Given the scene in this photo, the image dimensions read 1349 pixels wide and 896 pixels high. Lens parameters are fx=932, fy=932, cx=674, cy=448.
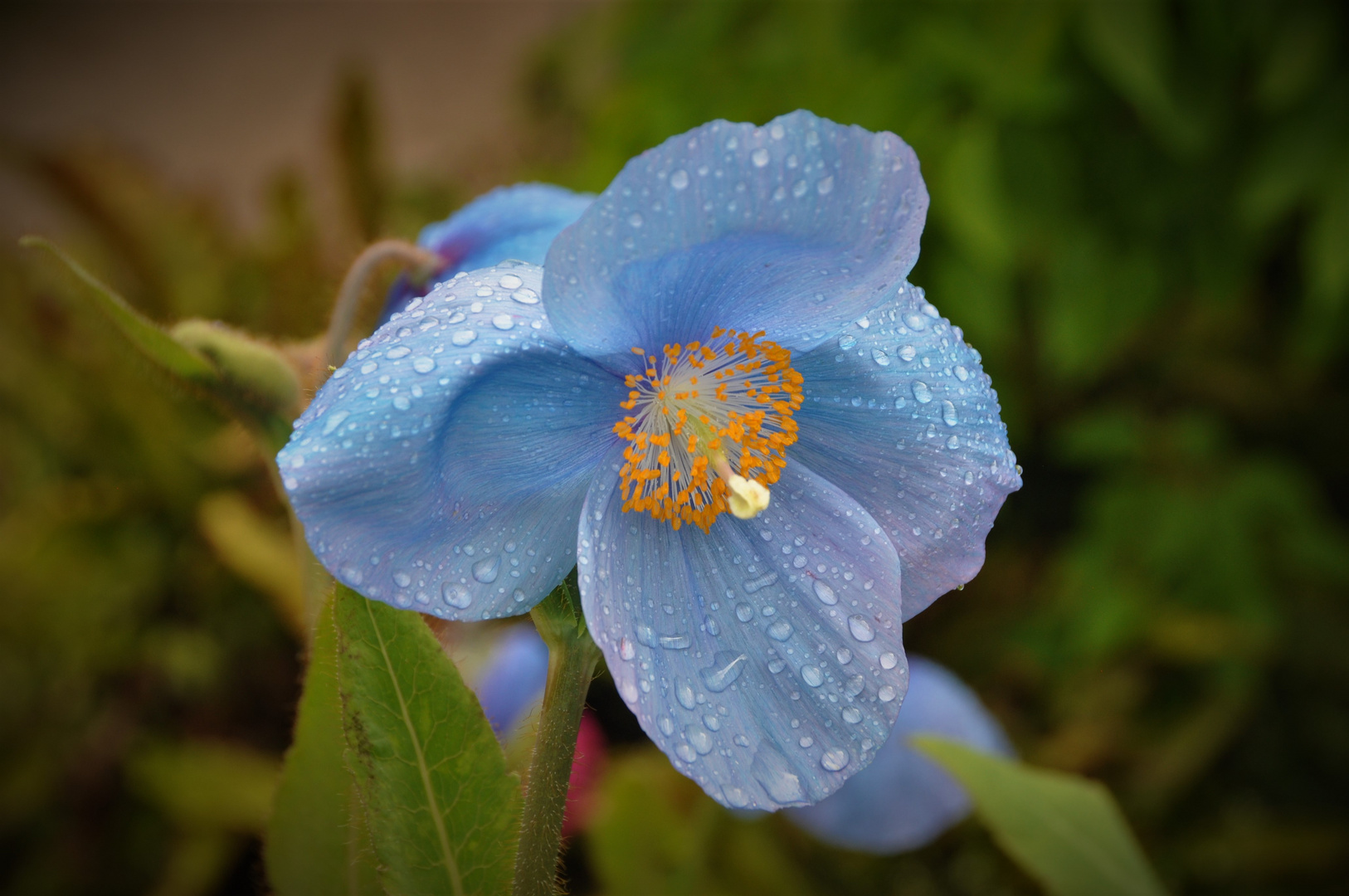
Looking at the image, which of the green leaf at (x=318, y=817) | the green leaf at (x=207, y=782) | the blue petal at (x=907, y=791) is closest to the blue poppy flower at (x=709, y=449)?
the green leaf at (x=318, y=817)

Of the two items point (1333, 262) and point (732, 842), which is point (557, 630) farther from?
point (1333, 262)

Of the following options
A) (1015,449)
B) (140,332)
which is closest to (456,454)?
(140,332)

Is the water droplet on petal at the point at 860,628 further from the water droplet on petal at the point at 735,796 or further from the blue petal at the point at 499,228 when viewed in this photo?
the blue petal at the point at 499,228

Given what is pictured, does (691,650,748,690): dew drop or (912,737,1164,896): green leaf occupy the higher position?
(691,650,748,690): dew drop

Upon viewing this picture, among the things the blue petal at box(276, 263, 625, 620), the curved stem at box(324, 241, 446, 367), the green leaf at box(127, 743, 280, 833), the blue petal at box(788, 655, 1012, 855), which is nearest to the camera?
the blue petal at box(276, 263, 625, 620)

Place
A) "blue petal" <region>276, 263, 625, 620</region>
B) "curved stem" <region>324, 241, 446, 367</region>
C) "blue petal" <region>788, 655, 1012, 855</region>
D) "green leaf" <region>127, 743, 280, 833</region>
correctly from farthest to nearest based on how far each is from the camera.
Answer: "green leaf" <region>127, 743, 280, 833</region>
"blue petal" <region>788, 655, 1012, 855</region>
"curved stem" <region>324, 241, 446, 367</region>
"blue petal" <region>276, 263, 625, 620</region>

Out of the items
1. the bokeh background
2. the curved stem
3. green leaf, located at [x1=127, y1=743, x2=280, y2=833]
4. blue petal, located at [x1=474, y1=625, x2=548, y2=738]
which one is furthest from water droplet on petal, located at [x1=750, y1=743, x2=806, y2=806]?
green leaf, located at [x1=127, y1=743, x2=280, y2=833]

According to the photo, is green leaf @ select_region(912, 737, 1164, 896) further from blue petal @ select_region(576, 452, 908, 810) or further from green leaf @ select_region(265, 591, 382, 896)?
green leaf @ select_region(265, 591, 382, 896)
